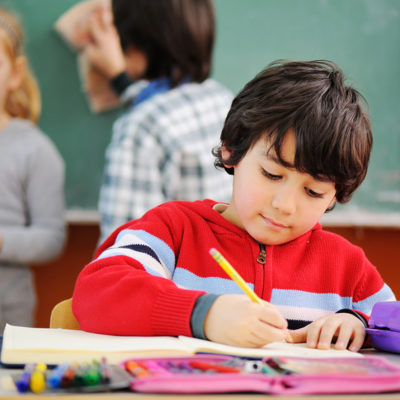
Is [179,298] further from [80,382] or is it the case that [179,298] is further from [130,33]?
[130,33]

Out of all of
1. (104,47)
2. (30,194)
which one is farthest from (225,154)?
(104,47)

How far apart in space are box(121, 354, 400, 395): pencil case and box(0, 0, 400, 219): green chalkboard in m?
1.64

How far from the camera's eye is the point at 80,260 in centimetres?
226

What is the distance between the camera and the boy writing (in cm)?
101

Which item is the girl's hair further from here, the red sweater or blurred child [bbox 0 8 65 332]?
the red sweater

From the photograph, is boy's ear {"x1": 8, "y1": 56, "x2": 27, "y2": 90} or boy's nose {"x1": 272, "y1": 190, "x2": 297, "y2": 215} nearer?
boy's nose {"x1": 272, "y1": 190, "x2": 297, "y2": 215}

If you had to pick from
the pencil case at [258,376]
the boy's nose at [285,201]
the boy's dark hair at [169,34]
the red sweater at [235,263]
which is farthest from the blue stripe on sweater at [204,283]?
the boy's dark hair at [169,34]

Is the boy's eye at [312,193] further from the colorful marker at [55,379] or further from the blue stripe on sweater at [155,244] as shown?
the colorful marker at [55,379]

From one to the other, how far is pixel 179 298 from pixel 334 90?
0.51 m

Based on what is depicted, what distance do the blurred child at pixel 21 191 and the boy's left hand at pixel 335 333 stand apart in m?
1.21

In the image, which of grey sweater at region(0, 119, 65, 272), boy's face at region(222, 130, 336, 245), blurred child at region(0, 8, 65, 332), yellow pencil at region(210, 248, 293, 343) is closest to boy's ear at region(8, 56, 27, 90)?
blurred child at region(0, 8, 65, 332)

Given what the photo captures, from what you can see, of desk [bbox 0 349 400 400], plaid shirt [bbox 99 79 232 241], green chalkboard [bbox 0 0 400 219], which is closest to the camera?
desk [bbox 0 349 400 400]

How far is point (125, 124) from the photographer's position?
1.79 meters

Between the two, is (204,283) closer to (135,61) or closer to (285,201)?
(285,201)
